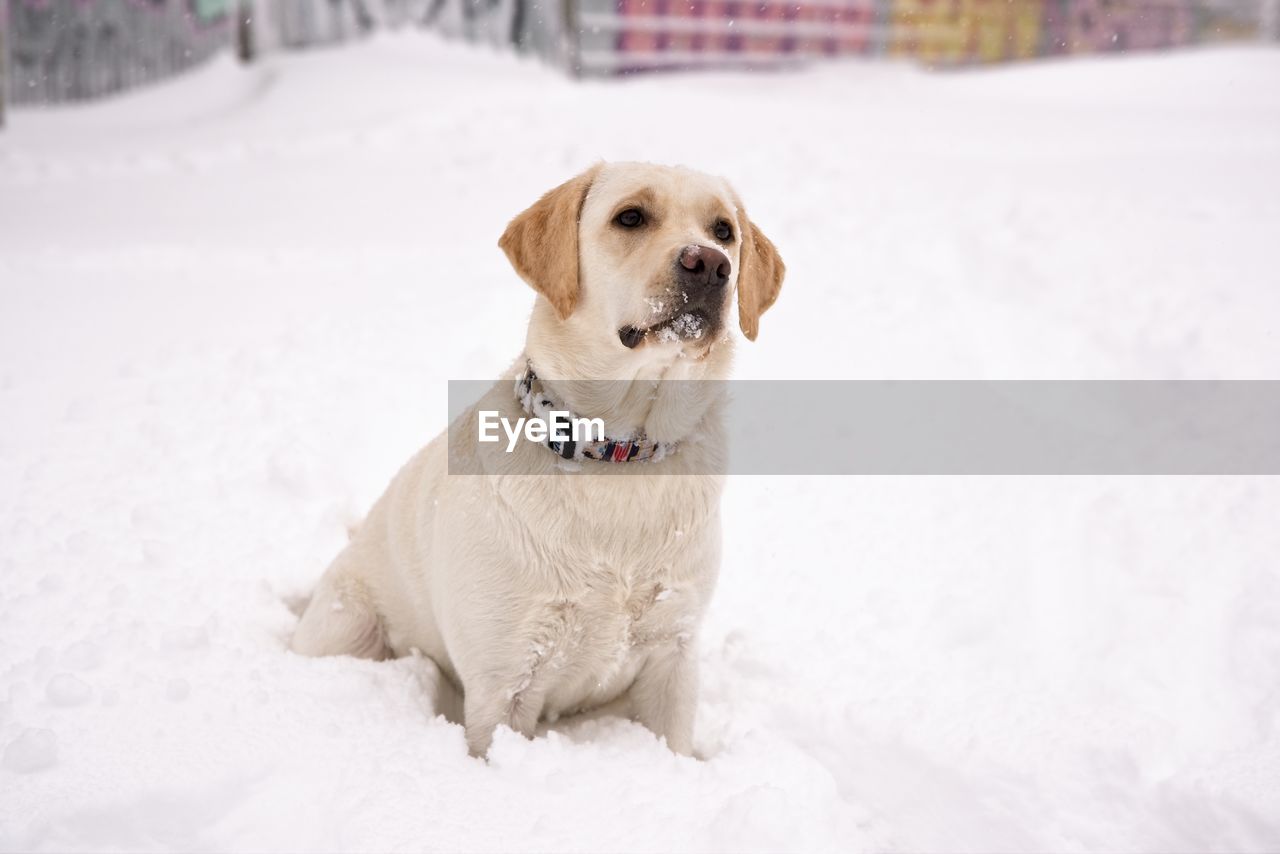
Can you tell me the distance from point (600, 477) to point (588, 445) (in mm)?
89

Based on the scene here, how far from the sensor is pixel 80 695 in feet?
7.57

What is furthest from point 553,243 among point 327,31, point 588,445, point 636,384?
point 327,31

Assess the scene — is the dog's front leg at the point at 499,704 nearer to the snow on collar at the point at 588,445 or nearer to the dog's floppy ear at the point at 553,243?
the snow on collar at the point at 588,445

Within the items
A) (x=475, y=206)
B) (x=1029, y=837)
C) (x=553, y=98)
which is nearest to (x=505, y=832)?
(x=1029, y=837)

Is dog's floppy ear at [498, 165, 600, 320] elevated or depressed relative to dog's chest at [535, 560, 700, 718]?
elevated

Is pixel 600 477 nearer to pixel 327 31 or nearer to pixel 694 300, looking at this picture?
A: pixel 694 300

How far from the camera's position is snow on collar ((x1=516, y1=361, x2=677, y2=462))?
238 centimetres

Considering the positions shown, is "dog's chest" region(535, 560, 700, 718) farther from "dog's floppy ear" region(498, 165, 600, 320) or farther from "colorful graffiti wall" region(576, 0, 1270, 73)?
"colorful graffiti wall" region(576, 0, 1270, 73)

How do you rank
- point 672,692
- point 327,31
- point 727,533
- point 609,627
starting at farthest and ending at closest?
1. point 327,31
2. point 727,533
3. point 672,692
4. point 609,627

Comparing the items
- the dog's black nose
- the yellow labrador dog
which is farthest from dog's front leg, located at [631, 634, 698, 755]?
the dog's black nose

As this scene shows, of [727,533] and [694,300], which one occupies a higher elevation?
[694,300]

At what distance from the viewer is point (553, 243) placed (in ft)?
8.16

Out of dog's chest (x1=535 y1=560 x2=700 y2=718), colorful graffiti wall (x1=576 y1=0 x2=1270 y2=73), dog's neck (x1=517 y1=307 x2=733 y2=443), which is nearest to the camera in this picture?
dog's chest (x1=535 y1=560 x2=700 y2=718)

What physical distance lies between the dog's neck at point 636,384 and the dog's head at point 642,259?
5cm
